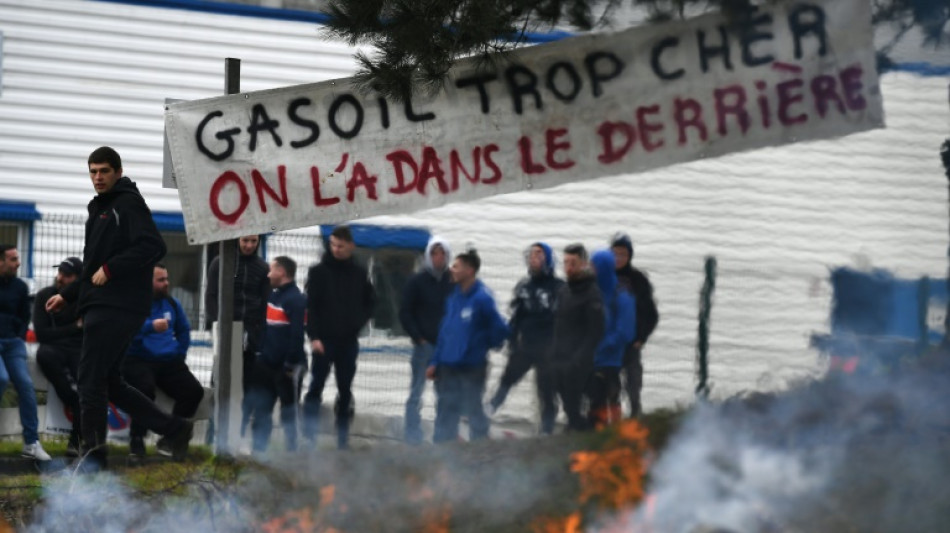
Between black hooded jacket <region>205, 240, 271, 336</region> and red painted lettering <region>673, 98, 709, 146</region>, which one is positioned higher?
red painted lettering <region>673, 98, 709, 146</region>

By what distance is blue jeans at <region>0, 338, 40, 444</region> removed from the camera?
9305mm

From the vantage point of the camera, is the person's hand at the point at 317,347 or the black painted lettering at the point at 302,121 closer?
the black painted lettering at the point at 302,121

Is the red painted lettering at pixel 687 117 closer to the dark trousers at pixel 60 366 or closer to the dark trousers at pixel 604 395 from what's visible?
the dark trousers at pixel 604 395

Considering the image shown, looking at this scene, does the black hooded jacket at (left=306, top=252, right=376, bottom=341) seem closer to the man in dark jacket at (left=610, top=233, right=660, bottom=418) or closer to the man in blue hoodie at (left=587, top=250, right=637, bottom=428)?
the man in blue hoodie at (left=587, top=250, right=637, bottom=428)

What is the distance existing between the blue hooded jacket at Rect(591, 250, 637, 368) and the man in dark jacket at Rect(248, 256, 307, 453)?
6.22 ft

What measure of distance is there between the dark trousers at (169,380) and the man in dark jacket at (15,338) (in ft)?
2.18

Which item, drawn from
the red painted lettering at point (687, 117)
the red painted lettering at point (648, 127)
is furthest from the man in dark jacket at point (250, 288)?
the red painted lettering at point (687, 117)

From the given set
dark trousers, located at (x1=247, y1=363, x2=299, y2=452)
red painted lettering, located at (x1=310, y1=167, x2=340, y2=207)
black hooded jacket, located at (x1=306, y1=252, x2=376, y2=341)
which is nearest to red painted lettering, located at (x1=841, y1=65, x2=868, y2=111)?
red painted lettering, located at (x1=310, y1=167, x2=340, y2=207)

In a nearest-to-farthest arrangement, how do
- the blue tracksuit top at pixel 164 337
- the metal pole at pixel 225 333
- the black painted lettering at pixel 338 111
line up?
the black painted lettering at pixel 338 111, the metal pole at pixel 225 333, the blue tracksuit top at pixel 164 337

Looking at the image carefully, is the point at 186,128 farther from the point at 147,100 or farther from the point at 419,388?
the point at 147,100

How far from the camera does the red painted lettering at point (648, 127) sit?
21.5ft

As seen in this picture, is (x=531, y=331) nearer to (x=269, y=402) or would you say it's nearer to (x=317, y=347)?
(x=317, y=347)

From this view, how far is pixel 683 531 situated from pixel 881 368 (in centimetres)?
146

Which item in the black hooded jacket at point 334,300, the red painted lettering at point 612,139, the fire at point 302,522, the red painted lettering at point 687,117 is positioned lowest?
the fire at point 302,522
